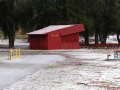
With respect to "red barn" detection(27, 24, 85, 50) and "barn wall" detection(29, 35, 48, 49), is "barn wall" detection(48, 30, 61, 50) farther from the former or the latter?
"barn wall" detection(29, 35, 48, 49)

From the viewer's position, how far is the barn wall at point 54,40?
Result: 47719mm

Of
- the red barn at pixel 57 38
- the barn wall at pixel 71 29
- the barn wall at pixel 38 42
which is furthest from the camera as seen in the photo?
the barn wall at pixel 71 29

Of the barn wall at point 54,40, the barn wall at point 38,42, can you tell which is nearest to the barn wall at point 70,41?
the barn wall at point 54,40

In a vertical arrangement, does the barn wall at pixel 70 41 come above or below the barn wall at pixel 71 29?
below

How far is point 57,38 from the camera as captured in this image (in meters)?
48.5

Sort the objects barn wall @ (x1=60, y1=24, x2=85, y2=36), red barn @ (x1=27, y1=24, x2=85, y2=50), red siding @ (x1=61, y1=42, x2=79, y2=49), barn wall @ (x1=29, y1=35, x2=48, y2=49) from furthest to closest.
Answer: red siding @ (x1=61, y1=42, x2=79, y2=49) < barn wall @ (x1=60, y1=24, x2=85, y2=36) < barn wall @ (x1=29, y1=35, x2=48, y2=49) < red barn @ (x1=27, y1=24, x2=85, y2=50)

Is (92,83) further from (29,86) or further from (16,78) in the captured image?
(16,78)

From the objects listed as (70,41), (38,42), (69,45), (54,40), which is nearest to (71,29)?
(70,41)

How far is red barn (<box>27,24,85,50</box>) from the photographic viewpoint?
47.7 metres

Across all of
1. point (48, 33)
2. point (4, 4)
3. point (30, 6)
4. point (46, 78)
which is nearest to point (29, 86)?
point (46, 78)

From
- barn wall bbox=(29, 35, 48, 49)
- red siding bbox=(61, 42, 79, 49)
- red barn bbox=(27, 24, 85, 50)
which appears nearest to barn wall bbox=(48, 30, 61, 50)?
red barn bbox=(27, 24, 85, 50)

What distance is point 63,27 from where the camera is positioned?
48.6m

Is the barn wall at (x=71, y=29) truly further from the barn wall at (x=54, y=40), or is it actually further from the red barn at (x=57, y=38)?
the barn wall at (x=54, y=40)

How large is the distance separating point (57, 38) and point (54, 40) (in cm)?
59
